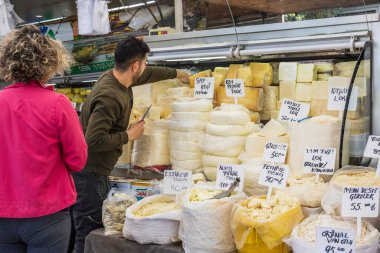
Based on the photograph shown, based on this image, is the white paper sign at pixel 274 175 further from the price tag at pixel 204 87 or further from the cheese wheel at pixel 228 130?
the price tag at pixel 204 87

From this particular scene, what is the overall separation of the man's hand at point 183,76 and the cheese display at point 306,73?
78cm

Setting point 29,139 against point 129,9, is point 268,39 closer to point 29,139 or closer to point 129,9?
point 29,139

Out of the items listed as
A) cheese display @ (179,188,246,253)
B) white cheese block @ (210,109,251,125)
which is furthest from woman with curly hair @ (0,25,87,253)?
white cheese block @ (210,109,251,125)

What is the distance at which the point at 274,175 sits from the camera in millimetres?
2148

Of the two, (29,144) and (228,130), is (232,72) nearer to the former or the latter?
(228,130)

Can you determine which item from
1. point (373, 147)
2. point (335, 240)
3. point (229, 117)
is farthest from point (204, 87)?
point (335, 240)

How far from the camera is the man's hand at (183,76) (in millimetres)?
3173

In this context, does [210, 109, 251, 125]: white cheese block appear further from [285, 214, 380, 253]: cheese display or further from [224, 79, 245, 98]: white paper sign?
[285, 214, 380, 253]: cheese display

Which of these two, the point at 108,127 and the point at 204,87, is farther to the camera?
the point at 204,87

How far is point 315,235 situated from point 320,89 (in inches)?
43.4

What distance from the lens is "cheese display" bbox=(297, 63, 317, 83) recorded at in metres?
2.82

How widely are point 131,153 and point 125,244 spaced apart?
83 cm

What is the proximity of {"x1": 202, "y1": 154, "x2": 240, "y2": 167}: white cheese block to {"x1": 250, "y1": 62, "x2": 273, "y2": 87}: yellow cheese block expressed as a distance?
56cm

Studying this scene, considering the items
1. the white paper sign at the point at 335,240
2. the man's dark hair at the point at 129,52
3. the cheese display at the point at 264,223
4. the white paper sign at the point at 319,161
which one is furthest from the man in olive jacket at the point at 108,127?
the white paper sign at the point at 335,240
